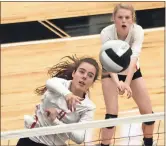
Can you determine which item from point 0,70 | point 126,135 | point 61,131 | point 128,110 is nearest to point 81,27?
point 0,70

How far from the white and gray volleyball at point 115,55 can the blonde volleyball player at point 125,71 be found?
18 cm

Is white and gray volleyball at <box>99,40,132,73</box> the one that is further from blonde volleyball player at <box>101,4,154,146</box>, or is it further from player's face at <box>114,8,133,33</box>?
player's face at <box>114,8,133,33</box>

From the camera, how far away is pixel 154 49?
7422 millimetres

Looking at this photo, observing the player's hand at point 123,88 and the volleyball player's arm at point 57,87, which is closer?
the volleyball player's arm at point 57,87

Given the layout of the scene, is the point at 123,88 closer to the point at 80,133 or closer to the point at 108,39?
the point at 108,39

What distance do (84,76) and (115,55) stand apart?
0.33 m

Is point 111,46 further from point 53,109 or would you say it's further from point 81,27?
point 81,27

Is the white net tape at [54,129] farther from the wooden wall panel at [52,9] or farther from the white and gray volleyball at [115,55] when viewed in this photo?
the wooden wall panel at [52,9]

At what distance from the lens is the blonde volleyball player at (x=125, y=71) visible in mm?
4871

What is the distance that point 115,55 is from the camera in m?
4.55

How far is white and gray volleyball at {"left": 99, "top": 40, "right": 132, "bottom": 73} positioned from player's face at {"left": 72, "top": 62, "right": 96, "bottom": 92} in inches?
7.3

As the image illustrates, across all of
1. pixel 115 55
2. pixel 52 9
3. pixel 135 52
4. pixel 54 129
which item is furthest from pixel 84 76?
pixel 52 9

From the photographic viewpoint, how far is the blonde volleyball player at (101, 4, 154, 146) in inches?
192

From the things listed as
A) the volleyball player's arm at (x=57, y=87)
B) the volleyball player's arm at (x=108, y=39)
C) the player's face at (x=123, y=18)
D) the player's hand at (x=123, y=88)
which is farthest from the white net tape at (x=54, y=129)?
the player's face at (x=123, y=18)
